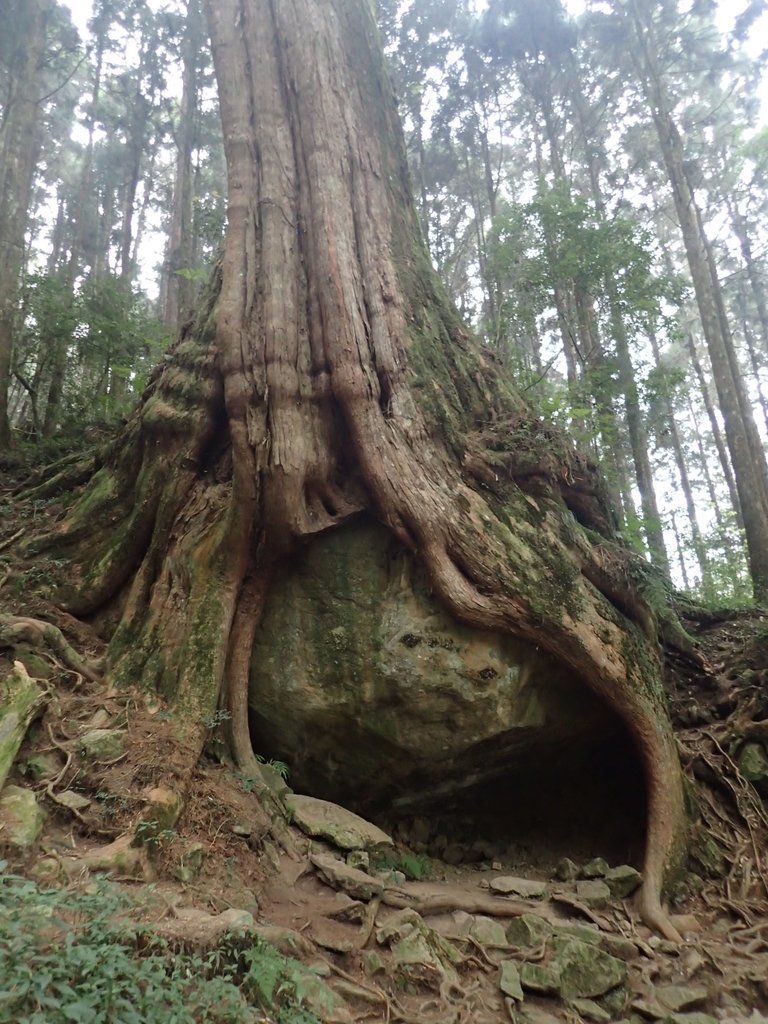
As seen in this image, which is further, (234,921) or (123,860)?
(123,860)

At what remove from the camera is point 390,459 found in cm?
525

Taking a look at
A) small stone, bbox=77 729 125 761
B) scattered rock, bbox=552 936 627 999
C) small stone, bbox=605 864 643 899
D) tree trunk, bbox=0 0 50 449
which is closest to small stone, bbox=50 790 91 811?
small stone, bbox=77 729 125 761

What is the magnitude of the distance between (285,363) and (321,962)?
400cm

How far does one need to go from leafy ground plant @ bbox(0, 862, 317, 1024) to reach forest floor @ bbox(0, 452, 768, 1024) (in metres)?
0.10

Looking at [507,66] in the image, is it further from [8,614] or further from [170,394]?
[8,614]

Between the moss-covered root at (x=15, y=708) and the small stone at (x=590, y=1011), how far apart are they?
10.6 feet

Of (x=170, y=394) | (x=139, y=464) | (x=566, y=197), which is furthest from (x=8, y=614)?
(x=566, y=197)

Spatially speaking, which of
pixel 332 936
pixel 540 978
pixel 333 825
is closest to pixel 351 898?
pixel 332 936

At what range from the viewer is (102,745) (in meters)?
3.91

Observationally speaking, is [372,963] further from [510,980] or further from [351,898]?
[510,980]

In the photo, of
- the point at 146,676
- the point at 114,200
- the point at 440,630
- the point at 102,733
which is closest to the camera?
the point at 102,733

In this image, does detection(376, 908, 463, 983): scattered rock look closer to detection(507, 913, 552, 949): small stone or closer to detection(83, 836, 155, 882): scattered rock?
detection(507, 913, 552, 949): small stone

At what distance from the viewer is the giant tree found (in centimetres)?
498

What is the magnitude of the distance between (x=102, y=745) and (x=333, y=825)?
5.59 ft
